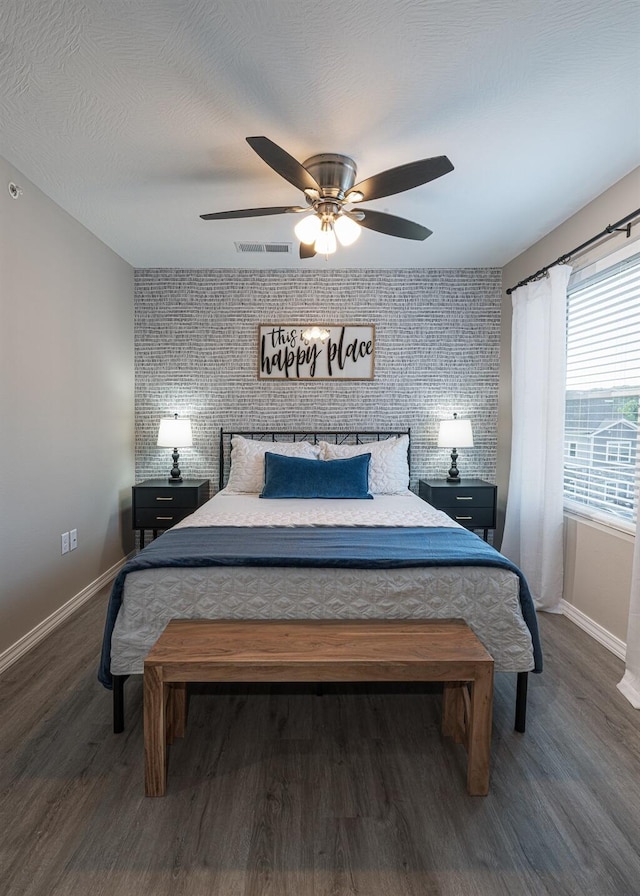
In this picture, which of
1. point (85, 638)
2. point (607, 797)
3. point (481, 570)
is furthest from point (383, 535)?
point (85, 638)

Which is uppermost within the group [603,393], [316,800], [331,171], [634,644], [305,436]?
[331,171]

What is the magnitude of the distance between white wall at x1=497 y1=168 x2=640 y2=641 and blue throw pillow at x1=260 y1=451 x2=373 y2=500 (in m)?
1.40

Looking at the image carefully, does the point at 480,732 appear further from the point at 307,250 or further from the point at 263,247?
the point at 263,247

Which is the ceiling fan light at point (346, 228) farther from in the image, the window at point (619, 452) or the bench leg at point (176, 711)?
the bench leg at point (176, 711)

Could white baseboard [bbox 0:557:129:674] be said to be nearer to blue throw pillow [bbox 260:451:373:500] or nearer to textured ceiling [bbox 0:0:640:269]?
blue throw pillow [bbox 260:451:373:500]

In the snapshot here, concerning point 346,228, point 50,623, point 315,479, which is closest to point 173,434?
point 315,479

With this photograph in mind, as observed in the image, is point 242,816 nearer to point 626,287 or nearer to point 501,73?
point 501,73

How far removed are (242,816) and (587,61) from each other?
2.91 metres

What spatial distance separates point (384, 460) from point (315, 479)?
651 millimetres

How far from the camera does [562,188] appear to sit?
276cm

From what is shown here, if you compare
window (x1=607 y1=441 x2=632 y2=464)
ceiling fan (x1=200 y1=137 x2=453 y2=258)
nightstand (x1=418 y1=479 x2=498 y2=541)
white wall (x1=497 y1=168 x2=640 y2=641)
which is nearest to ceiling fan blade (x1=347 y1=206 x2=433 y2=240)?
ceiling fan (x1=200 y1=137 x2=453 y2=258)

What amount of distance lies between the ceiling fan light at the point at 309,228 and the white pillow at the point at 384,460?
184 centimetres

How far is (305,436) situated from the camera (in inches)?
171

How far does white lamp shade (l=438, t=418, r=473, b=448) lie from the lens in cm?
399
